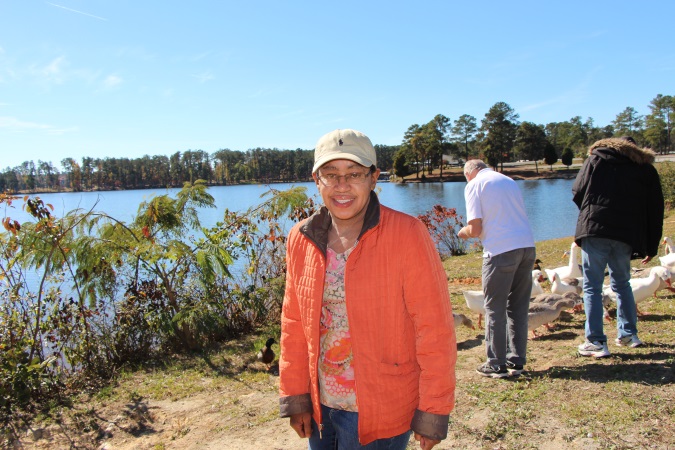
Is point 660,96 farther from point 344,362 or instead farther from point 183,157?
point 344,362

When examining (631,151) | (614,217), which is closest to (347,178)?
(614,217)

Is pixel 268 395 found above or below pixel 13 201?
below

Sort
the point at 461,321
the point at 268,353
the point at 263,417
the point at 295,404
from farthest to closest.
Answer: the point at 461,321 → the point at 268,353 → the point at 263,417 → the point at 295,404

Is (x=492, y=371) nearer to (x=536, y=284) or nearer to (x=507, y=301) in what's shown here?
(x=507, y=301)

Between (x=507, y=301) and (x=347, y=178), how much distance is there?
9.08 feet

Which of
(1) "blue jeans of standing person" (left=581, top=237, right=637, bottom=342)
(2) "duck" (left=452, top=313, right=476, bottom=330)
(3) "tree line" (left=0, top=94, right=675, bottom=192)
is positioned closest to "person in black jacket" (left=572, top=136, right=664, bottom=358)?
(1) "blue jeans of standing person" (left=581, top=237, right=637, bottom=342)

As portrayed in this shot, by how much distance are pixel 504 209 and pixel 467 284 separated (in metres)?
5.28

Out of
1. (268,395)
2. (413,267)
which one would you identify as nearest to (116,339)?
(268,395)

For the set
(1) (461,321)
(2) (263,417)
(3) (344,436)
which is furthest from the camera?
(1) (461,321)

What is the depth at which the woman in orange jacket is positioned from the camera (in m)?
1.89

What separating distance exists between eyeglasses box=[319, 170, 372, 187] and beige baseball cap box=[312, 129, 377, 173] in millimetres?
56

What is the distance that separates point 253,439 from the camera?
3.78 metres

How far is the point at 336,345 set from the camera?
203 centimetres

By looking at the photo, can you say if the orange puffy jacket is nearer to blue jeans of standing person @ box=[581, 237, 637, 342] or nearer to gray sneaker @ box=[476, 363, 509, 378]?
gray sneaker @ box=[476, 363, 509, 378]
